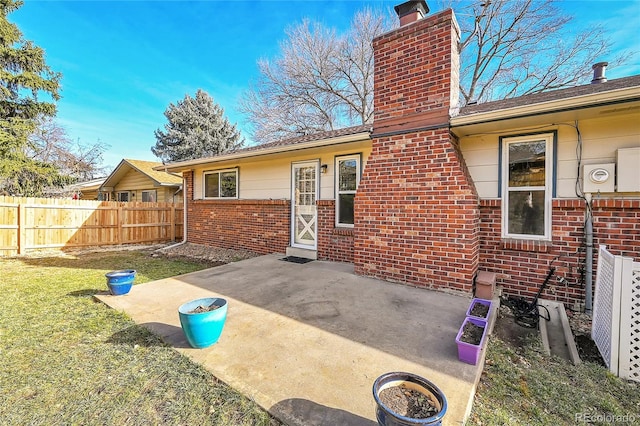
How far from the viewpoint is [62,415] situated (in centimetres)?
195

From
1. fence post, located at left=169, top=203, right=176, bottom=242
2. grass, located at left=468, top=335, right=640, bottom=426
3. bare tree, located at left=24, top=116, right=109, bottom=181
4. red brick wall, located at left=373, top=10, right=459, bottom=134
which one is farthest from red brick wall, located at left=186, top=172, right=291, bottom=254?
bare tree, located at left=24, top=116, right=109, bottom=181

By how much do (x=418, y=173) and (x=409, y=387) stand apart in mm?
3444

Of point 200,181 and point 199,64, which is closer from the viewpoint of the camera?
point 200,181

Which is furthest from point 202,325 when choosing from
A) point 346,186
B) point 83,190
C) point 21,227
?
point 83,190

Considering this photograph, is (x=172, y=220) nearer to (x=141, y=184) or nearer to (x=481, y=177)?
(x=141, y=184)

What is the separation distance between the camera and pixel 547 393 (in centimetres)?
227

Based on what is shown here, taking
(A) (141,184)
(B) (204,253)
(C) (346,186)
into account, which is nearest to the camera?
(C) (346,186)

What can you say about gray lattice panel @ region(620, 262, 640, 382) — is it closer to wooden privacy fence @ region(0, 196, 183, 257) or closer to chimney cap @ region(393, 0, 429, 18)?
chimney cap @ region(393, 0, 429, 18)

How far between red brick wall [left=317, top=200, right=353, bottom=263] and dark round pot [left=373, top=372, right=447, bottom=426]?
4.32 metres

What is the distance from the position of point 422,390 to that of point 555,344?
2446 mm

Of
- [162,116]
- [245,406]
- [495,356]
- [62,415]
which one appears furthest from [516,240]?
[162,116]

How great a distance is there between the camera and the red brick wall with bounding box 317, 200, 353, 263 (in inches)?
247

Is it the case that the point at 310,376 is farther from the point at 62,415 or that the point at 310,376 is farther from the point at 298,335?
the point at 62,415

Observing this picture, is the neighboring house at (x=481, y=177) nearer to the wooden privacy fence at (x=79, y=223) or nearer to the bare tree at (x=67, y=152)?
the wooden privacy fence at (x=79, y=223)
